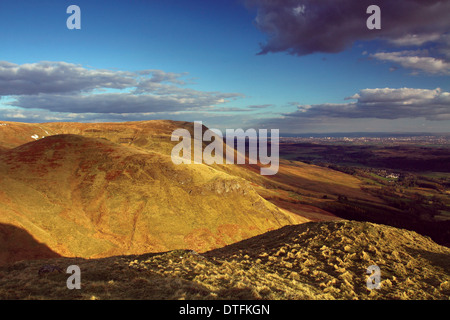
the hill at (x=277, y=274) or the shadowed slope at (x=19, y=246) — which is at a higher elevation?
the hill at (x=277, y=274)

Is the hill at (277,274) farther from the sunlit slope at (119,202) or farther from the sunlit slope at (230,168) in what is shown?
the sunlit slope at (230,168)

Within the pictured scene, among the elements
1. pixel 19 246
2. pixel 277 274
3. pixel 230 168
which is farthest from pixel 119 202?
pixel 230 168

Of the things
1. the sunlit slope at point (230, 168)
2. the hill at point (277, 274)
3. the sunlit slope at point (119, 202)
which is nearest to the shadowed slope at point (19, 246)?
the sunlit slope at point (119, 202)

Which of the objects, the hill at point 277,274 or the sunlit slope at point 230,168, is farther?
the sunlit slope at point 230,168

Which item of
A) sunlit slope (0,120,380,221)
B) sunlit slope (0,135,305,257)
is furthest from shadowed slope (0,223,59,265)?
sunlit slope (0,120,380,221)

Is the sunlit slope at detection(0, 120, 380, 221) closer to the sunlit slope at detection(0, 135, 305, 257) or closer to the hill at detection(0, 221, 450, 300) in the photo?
the sunlit slope at detection(0, 135, 305, 257)

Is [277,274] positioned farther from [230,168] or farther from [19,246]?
[230,168]
